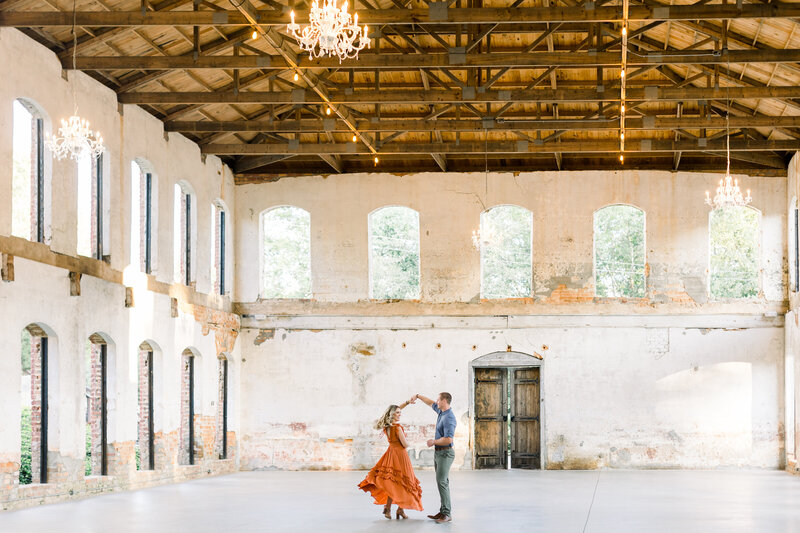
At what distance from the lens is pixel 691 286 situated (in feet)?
74.2

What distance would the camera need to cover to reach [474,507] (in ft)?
46.4

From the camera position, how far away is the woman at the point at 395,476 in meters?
12.4

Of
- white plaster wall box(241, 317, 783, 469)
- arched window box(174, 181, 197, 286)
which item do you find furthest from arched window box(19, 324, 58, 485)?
white plaster wall box(241, 317, 783, 469)

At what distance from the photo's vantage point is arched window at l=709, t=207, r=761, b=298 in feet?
74.2

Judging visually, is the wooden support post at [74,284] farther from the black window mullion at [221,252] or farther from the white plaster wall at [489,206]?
the white plaster wall at [489,206]

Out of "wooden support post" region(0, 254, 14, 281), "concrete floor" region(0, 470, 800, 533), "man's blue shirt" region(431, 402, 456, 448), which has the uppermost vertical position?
"wooden support post" region(0, 254, 14, 281)

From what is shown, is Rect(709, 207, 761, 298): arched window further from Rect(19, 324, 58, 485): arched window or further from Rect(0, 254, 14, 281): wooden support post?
Rect(0, 254, 14, 281): wooden support post

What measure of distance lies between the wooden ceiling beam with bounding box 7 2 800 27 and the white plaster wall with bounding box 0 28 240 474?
1221mm

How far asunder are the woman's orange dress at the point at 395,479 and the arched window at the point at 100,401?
650 centimetres

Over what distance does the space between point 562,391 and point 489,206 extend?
4.34 metres

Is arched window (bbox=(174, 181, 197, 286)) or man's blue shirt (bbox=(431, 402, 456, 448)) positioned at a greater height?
arched window (bbox=(174, 181, 197, 286))

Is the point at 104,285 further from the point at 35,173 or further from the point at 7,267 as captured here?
the point at 7,267

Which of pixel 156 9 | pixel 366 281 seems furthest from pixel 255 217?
pixel 156 9

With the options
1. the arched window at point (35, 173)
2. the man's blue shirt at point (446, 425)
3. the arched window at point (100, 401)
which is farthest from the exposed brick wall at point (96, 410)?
the man's blue shirt at point (446, 425)
